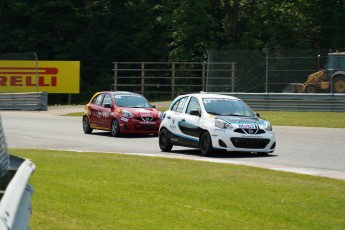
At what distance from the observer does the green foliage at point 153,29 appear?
55000 mm

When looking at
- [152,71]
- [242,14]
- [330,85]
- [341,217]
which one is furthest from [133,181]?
[242,14]

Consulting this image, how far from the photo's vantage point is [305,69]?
38.0 meters

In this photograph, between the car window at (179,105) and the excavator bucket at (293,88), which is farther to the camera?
the excavator bucket at (293,88)

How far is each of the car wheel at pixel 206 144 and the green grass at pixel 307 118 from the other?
12.0 metres

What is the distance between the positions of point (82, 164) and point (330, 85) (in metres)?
24.3

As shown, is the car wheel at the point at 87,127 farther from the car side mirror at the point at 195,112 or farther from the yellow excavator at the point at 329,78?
the yellow excavator at the point at 329,78

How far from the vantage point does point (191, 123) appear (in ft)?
64.8

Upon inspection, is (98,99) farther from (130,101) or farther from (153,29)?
(153,29)

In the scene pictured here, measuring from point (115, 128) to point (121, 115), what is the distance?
49cm

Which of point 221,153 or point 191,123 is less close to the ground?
point 191,123

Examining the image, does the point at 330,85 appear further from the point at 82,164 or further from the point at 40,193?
the point at 40,193

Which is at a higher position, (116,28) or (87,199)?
(116,28)

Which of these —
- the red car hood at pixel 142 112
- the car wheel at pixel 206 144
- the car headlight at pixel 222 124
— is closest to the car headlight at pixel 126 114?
the red car hood at pixel 142 112

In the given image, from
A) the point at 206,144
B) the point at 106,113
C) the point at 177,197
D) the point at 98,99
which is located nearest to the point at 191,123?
the point at 206,144
